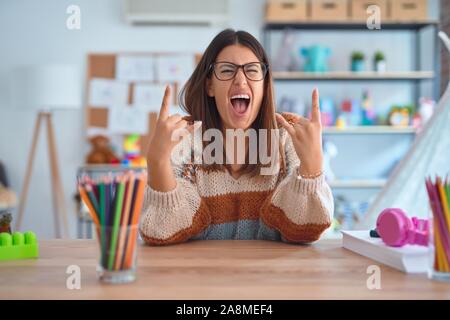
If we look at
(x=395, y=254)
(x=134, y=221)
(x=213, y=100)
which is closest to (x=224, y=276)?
(x=134, y=221)

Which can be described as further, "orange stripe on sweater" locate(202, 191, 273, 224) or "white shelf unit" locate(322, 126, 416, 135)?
"white shelf unit" locate(322, 126, 416, 135)

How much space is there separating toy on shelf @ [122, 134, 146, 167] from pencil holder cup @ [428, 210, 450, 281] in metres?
3.20

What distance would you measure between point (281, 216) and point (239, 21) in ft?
10.1

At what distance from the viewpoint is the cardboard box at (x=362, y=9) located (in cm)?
389

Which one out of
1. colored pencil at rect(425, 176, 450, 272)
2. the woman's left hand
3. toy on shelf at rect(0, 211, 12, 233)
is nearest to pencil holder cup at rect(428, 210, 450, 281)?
colored pencil at rect(425, 176, 450, 272)

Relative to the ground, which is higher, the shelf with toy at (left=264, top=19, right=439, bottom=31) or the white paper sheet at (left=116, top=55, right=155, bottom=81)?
the shelf with toy at (left=264, top=19, right=439, bottom=31)

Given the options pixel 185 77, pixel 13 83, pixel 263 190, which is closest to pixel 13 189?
pixel 13 83

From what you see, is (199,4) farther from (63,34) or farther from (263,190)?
(263,190)

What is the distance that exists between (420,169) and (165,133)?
1.61 meters

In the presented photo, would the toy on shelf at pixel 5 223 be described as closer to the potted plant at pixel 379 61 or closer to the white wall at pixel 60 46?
the white wall at pixel 60 46

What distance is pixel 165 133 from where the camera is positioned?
3.60ft

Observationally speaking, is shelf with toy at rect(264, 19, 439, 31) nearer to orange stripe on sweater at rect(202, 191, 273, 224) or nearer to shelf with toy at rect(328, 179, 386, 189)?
shelf with toy at rect(328, 179, 386, 189)

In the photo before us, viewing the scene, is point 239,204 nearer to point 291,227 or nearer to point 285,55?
point 291,227

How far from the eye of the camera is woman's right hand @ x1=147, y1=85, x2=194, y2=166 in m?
1.09
